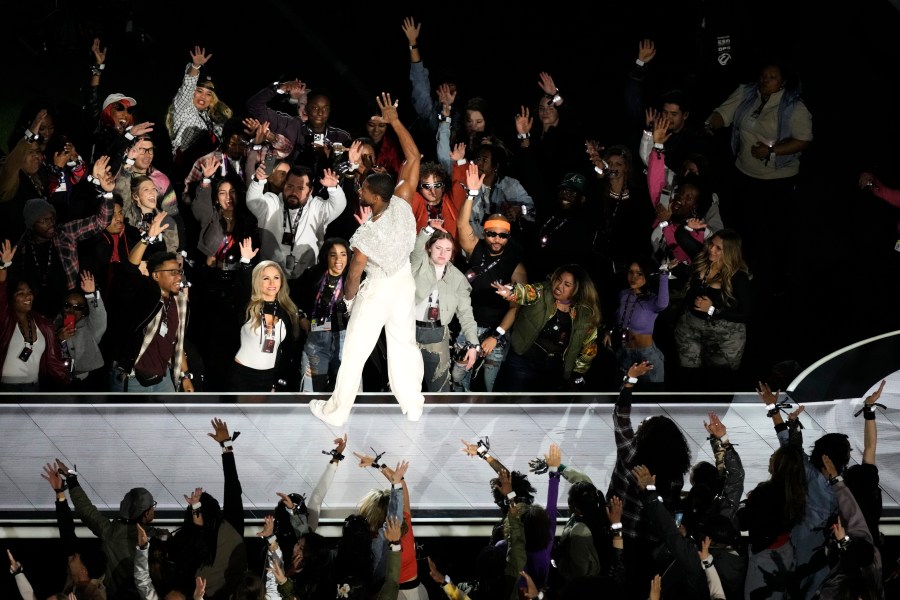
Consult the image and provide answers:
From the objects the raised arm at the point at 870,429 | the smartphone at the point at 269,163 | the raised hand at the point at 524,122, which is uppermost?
the smartphone at the point at 269,163

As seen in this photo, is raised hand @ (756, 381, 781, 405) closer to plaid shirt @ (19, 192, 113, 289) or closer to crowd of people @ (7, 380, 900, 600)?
crowd of people @ (7, 380, 900, 600)

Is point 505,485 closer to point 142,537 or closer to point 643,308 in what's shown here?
point 142,537

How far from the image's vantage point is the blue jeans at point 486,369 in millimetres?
8219

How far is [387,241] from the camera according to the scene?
7449 mm

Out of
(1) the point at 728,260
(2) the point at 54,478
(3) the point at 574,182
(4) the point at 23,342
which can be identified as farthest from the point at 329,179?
(2) the point at 54,478

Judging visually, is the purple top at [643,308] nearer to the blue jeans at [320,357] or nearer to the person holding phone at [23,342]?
the blue jeans at [320,357]

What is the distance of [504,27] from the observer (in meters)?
10.5

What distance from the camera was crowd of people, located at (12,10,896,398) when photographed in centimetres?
791

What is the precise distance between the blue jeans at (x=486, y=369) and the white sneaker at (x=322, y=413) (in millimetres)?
865

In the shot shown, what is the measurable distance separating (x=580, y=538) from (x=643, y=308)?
6.84 feet

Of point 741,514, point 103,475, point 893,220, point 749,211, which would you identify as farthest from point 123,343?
point 893,220

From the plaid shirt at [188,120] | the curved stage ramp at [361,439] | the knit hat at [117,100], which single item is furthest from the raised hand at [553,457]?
the knit hat at [117,100]

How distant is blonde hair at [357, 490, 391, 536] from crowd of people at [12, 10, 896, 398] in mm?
998

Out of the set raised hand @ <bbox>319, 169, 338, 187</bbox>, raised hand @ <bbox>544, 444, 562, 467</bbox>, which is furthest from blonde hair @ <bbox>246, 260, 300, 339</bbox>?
raised hand @ <bbox>544, 444, 562, 467</bbox>
